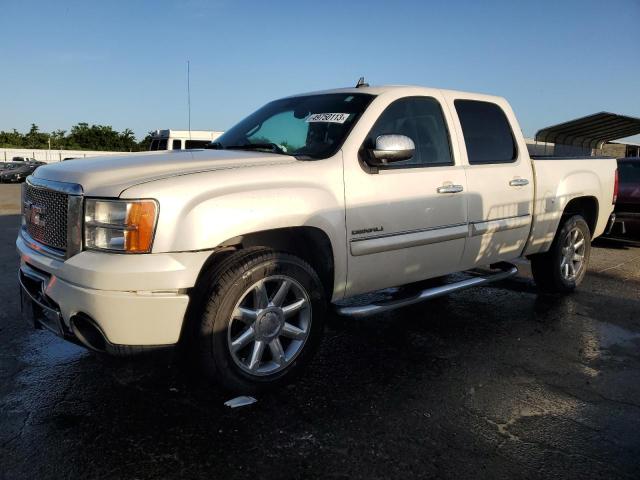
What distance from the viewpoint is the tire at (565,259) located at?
5137 millimetres

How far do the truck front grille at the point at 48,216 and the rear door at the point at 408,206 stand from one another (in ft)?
5.23

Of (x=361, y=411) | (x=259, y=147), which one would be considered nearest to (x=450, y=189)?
(x=259, y=147)

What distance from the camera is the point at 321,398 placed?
293cm

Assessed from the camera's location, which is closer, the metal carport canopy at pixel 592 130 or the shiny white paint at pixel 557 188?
the shiny white paint at pixel 557 188

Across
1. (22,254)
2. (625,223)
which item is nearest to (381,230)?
(22,254)

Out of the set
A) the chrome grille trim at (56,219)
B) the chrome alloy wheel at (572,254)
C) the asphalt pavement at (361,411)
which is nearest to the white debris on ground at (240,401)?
the asphalt pavement at (361,411)

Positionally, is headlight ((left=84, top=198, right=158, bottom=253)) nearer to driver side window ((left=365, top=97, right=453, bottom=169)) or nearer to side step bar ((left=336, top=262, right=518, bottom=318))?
side step bar ((left=336, top=262, right=518, bottom=318))

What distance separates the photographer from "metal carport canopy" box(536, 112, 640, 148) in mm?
20461

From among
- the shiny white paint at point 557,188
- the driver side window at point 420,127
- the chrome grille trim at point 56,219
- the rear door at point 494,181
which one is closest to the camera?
the chrome grille trim at point 56,219

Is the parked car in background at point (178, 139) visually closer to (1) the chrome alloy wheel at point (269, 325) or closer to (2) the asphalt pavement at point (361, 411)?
(2) the asphalt pavement at point (361, 411)

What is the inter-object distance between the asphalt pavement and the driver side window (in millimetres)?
1369

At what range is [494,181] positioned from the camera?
4156 millimetres

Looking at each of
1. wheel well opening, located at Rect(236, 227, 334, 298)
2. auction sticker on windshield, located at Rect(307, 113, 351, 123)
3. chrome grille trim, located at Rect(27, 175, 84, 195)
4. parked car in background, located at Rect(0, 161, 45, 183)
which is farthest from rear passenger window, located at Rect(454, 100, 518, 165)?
parked car in background, located at Rect(0, 161, 45, 183)

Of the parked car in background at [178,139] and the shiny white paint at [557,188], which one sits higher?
the parked car in background at [178,139]
